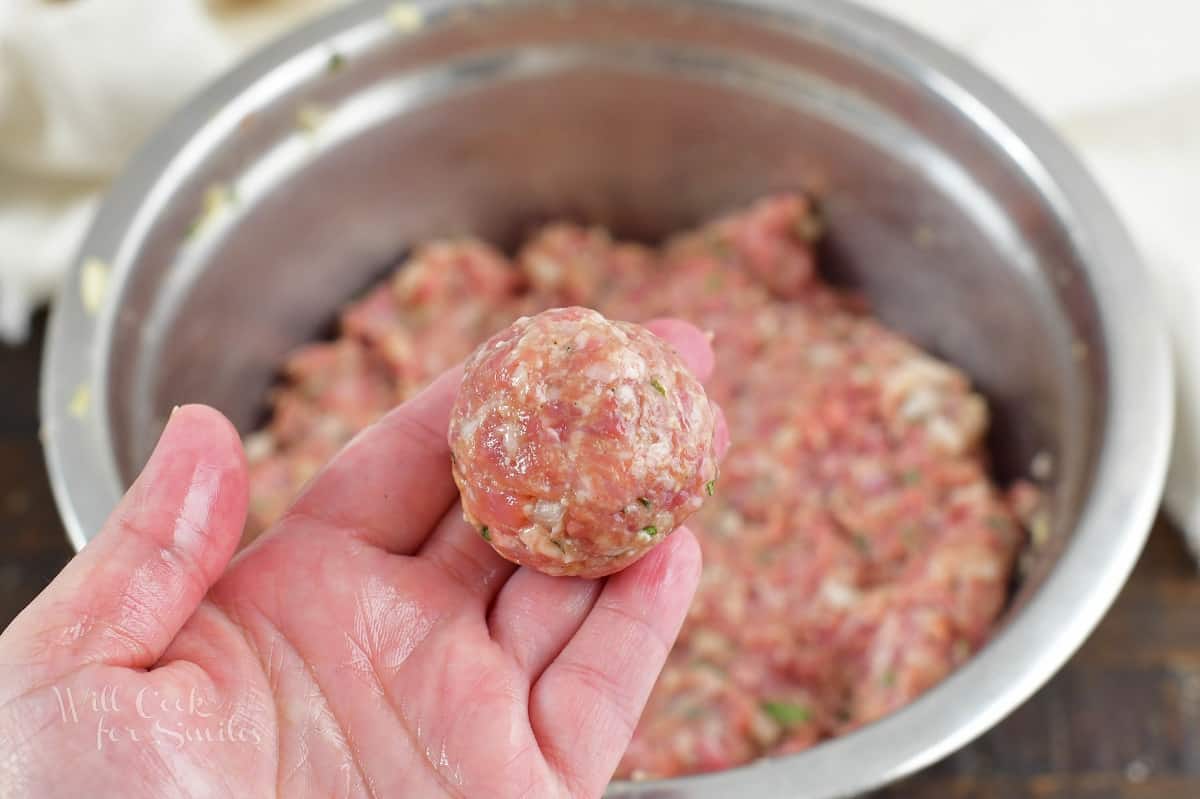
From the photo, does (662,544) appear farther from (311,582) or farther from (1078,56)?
(1078,56)

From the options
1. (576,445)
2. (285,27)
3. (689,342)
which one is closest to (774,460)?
(689,342)

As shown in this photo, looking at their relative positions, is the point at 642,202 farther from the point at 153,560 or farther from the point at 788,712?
the point at 153,560

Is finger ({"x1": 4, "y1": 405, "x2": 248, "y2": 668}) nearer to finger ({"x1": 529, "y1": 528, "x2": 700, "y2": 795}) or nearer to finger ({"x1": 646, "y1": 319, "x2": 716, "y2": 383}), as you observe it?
finger ({"x1": 529, "y1": 528, "x2": 700, "y2": 795})

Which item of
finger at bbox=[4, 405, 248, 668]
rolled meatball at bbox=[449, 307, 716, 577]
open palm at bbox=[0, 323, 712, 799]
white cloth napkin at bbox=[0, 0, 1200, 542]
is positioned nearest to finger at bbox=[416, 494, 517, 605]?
open palm at bbox=[0, 323, 712, 799]

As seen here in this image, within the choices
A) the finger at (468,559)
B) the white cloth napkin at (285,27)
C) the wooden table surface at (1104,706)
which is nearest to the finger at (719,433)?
the finger at (468,559)

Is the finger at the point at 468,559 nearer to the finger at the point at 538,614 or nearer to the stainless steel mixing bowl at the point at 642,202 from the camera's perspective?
the finger at the point at 538,614

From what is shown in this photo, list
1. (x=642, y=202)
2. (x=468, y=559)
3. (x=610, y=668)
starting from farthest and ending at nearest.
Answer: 1. (x=642, y=202)
2. (x=468, y=559)
3. (x=610, y=668)
